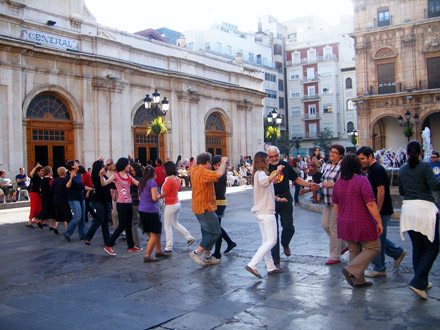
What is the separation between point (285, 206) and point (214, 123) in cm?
2639

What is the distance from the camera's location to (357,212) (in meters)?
5.34

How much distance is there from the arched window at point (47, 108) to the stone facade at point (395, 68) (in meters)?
22.9

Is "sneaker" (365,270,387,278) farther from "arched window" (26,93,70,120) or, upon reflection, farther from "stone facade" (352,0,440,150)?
"stone facade" (352,0,440,150)

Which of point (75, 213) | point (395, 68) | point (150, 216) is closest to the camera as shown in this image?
point (150, 216)

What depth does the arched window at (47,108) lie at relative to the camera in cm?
2183

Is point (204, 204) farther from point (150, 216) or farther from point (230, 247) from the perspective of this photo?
point (230, 247)

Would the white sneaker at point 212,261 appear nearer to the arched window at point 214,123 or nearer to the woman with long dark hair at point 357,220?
the woman with long dark hair at point 357,220

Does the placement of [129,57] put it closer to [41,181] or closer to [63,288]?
[41,181]

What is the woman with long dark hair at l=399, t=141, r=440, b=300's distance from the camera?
199 inches

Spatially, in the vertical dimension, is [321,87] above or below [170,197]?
above

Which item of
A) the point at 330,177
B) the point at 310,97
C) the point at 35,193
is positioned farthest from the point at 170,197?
the point at 310,97

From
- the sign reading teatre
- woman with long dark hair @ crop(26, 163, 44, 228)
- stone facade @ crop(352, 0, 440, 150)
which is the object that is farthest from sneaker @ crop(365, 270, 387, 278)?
stone facade @ crop(352, 0, 440, 150)

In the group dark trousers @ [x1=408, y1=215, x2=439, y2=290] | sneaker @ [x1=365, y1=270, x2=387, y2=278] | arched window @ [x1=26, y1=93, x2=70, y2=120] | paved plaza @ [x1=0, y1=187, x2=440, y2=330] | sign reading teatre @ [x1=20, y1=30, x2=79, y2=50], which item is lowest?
paved plaza @ [x1=0, y1=187, x2=440, y2=330]

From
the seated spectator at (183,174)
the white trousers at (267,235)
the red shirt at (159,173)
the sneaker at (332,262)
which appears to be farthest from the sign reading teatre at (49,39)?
the sneaker at (332,262)
